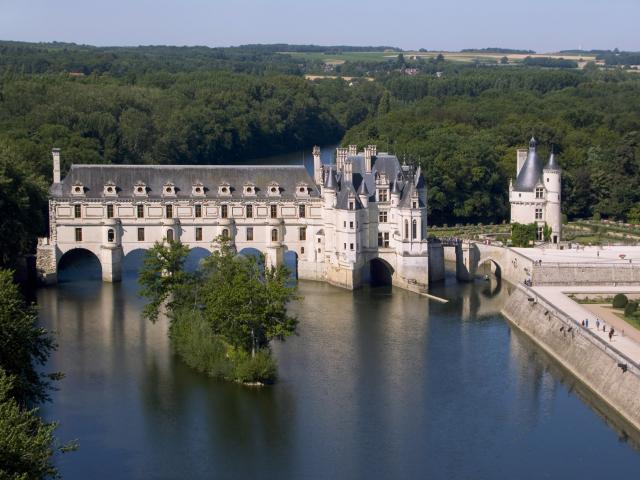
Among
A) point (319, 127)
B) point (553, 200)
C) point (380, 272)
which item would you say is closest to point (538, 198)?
point (553, 200)

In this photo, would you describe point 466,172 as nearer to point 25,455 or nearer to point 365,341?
point 365,341

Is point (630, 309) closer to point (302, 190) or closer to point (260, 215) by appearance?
point (302, 190)

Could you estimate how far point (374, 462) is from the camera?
36.7m

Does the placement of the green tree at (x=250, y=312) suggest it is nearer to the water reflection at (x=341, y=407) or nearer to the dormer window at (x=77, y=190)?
the water reflection at (x=341, y=407)

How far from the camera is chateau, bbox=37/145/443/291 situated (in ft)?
197

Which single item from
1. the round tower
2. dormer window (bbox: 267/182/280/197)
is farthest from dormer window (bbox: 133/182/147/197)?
the round tower

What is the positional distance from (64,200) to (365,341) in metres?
18.3

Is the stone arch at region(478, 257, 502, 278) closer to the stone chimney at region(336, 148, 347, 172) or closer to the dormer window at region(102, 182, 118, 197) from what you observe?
the stone chimney at region(336, 148, 347, 172)

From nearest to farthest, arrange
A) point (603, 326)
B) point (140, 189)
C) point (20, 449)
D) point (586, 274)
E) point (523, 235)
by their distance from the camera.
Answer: point (20, 449)
point (603, 326)
point (586, 274)
point (140, 189)
point (523, 235)

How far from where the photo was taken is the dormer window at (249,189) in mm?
61781

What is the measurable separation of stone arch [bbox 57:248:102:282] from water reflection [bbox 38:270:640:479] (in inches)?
292

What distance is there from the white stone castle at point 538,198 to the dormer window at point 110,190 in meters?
20.2

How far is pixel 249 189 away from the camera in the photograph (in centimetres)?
6178

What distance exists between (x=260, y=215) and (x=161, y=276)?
472 inches
